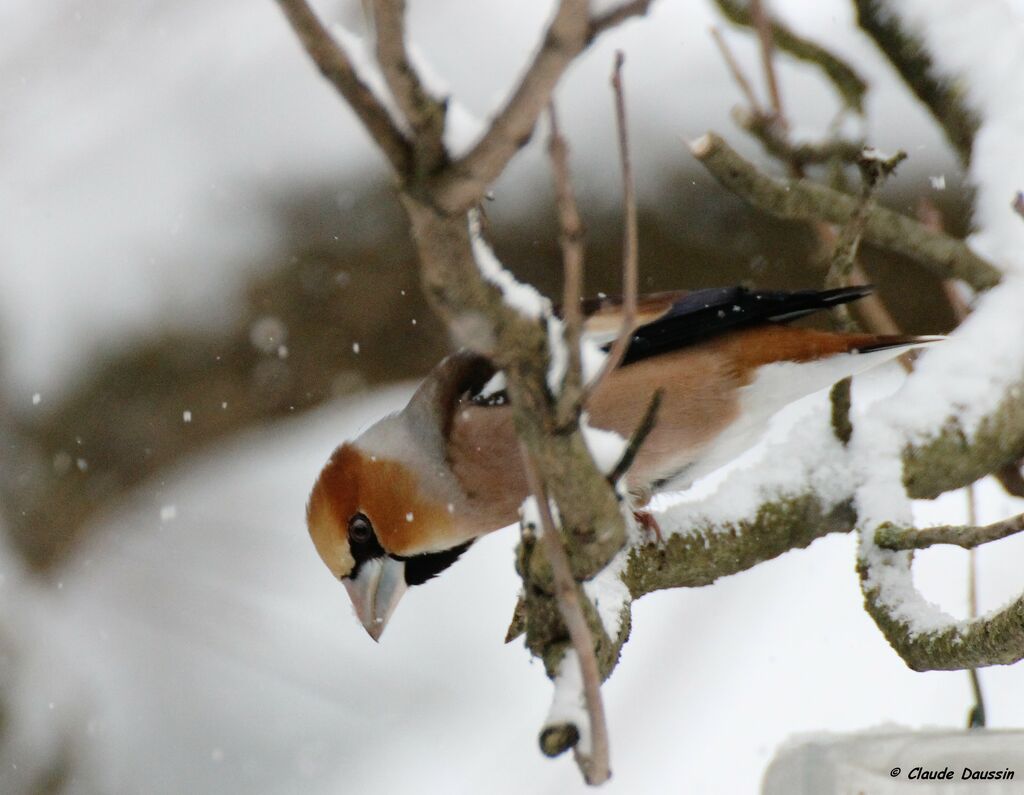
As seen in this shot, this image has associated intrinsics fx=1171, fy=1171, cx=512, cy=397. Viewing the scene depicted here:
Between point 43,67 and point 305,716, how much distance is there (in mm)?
2411

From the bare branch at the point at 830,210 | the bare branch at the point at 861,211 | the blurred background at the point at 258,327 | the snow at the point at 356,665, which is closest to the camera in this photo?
the bare branch at the point at 861,211

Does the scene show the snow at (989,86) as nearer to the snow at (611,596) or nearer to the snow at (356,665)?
the snow at (611,596)

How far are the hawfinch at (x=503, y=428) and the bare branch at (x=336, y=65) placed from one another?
4.68 feet

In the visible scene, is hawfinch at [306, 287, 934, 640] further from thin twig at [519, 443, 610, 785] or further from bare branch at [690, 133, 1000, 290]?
thin twig at [519, 443, 610, 785]

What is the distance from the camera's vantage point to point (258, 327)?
299cm

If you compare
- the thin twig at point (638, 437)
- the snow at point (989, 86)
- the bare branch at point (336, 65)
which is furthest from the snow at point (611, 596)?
the snow at point (989, 86)

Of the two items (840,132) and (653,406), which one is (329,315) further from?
(653,406)

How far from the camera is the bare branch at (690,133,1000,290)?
75.6 inches

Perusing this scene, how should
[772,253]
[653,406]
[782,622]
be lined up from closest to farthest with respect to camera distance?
1. [653,406]
2. [772,253]
3. [782,622]

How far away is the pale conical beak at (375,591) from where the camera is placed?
2.31 metres

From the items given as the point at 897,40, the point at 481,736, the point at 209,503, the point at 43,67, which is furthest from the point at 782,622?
the point at 43,67

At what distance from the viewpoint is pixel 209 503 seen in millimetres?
3760

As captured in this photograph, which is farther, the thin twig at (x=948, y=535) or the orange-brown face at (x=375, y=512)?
the orange-brown face at (x=375, y=512)

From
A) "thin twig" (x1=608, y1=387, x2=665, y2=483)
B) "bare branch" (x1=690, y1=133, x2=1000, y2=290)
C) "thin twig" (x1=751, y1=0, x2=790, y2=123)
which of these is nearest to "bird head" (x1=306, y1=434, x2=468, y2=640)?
"bare branch" (x1=690, y1=133, x2=1000, y2=290)
